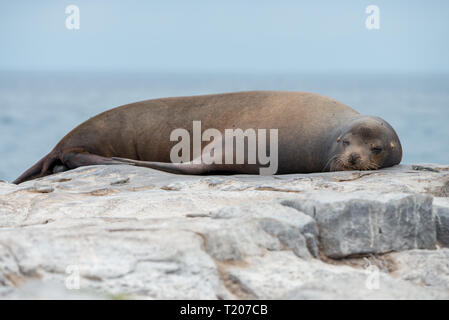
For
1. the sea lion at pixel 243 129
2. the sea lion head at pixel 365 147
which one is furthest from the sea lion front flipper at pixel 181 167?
the sea lion head at pixel 365 147

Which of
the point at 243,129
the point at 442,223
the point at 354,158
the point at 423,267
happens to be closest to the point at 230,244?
the point at 423,267

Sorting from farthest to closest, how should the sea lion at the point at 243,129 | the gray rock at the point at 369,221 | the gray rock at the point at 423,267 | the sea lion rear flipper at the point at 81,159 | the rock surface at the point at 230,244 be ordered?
the sea lion rear flipper at the point at 81,159, the sea lion at the point at 243,129, the gray rock at the point at 369,221, the gray rock at the point at 423,267, the rock surface at the point at 230,244

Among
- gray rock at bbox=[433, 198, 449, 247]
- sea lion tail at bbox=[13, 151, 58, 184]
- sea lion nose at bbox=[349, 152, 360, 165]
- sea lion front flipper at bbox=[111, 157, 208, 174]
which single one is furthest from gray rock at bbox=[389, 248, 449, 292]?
sea lion tail at bbox=[13, 151, 58, 184]

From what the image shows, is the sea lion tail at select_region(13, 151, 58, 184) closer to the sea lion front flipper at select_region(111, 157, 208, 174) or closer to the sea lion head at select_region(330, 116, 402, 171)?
the sea lion front flipper at select_region(111, 157, 208, 174)

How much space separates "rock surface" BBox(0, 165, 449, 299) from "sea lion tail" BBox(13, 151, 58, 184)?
7.64 feet

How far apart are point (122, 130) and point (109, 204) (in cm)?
295

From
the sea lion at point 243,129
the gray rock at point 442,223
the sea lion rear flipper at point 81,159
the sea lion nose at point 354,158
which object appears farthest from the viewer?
the sea lion rear flipper at point 81,159

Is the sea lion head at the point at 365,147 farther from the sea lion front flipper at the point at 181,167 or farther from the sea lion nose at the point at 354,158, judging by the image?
the sea lion front flipper at the point at 181,167

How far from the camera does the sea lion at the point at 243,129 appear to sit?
200 inches

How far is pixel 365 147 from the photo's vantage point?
5.00 metres

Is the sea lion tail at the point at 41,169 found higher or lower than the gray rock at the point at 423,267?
lower

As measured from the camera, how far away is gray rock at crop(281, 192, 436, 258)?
2.88 m
